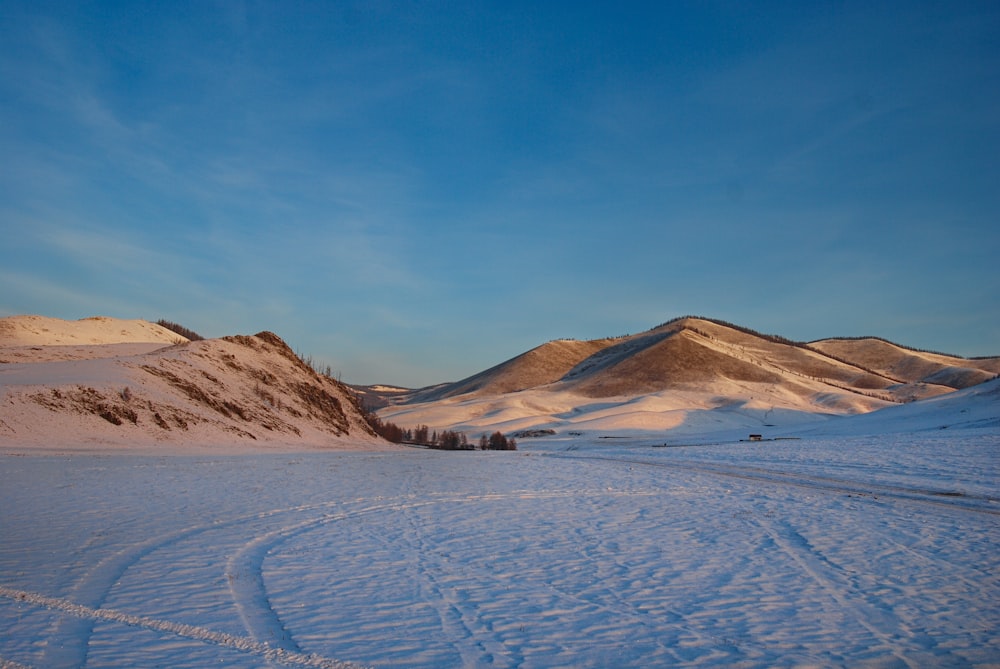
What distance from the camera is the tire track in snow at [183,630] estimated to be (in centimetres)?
577

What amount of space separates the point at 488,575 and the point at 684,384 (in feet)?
368

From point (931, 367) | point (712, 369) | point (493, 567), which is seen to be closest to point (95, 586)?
point (493, 567)

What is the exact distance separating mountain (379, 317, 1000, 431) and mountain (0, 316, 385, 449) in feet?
104

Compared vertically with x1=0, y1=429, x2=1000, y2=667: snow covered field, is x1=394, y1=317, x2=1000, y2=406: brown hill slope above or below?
above

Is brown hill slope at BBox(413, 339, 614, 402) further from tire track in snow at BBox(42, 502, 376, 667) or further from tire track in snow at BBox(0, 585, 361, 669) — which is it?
tire track in snow at BBox(0, 585, 361, 669)

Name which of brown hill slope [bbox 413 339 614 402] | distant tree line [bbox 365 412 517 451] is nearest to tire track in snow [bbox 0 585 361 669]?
distant tree line [bbox 365 412 517 451]

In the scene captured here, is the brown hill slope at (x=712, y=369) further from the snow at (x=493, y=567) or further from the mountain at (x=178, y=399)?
the snow at (x=493, y=567)

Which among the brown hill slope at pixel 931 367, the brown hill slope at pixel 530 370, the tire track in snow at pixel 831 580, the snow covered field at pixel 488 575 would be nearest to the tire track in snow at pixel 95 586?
the snow covered field at pixel 488 575

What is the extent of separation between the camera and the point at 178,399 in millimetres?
35594

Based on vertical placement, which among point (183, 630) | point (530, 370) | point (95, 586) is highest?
point (530, 370)

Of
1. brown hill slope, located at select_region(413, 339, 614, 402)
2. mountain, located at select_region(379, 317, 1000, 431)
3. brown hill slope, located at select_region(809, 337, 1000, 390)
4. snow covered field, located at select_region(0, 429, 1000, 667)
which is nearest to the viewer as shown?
snow covered field, located at select_region(0, 429, 1000, 667)

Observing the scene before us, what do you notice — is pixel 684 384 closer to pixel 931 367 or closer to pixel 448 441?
pixel 448 441

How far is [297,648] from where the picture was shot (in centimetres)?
605

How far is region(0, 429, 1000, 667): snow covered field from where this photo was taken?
618cm
